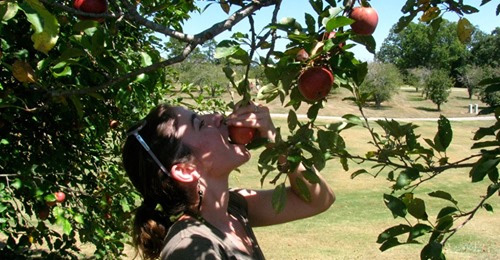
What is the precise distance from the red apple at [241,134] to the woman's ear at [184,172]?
5.4 inches

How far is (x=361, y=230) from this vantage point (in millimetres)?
6867

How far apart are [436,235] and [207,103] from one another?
2883 millimetres

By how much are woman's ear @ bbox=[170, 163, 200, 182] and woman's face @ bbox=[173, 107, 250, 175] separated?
0.11 ft

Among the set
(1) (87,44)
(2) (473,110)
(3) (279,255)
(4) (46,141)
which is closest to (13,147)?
(4) (46,141)

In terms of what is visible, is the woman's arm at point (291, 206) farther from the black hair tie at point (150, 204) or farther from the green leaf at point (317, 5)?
the green leaf at point (317, 5)

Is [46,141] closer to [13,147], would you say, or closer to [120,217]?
[13,147]

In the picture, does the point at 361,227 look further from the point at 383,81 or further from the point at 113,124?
the point at 383,81

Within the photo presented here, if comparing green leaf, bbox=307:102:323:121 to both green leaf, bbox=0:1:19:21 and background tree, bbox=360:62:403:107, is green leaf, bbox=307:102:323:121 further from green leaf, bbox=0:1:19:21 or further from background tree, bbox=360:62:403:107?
background tree, bbox=360:62:403:107

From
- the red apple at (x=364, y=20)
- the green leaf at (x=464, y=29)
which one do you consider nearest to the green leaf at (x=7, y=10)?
the red apple at (x=364, y=20)

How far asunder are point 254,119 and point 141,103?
1.88 m

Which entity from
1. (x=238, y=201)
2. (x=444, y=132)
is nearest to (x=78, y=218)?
(x=238, y=201)

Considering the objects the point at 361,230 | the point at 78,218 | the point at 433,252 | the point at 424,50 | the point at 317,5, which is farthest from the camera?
the point at 424,50

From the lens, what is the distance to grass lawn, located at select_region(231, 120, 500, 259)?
582cm

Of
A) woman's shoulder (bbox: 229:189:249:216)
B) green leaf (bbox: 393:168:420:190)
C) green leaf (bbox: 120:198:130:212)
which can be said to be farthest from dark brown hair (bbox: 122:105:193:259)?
green leaf (bbox: 120:198:130:212)
